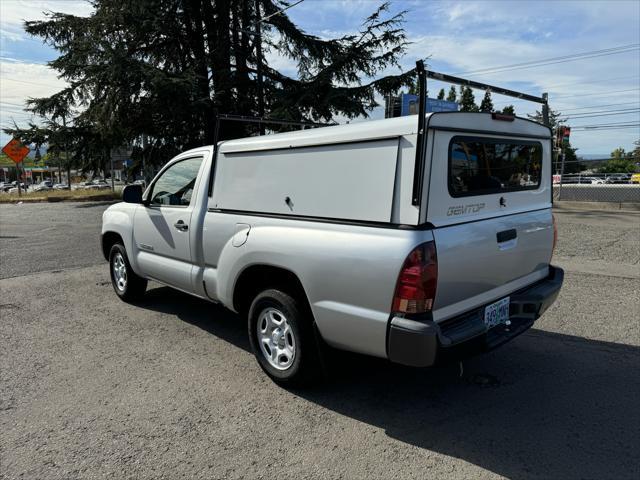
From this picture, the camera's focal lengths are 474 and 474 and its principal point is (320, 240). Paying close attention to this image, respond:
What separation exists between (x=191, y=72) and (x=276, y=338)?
48.1ft

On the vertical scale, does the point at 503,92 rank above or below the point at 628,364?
above

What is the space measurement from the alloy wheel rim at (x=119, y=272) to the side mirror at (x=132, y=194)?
37.3 inches

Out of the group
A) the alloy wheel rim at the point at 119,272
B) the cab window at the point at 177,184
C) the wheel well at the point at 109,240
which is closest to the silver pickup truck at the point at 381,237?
the cab window at the point at 177,184

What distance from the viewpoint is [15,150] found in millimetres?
22625

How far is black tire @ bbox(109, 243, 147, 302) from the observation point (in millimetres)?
5848

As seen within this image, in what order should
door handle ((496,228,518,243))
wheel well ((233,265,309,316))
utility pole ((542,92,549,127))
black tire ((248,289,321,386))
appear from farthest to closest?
utility pole ((542,92,549,127)) < wheel well ((233,265,309,316)) < black tire ((248,289,321,386)) < door handle ((496,228,518,243))

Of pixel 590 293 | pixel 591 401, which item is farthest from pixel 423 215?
pixel 590 293

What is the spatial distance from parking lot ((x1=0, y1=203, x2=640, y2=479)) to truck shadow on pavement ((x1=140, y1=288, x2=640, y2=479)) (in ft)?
0.04

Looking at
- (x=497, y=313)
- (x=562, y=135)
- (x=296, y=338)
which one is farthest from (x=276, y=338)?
(x=562, y=135)

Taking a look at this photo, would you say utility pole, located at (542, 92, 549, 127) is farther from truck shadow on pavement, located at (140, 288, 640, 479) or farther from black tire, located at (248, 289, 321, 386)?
black tire, located at (248, 289, 321, 386)

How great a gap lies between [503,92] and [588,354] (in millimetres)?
2424

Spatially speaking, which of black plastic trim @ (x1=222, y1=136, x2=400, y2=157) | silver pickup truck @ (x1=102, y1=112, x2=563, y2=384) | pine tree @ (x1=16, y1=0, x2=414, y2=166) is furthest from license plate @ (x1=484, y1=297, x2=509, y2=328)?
pine tree @ (x1=16, y1=0, x2=414, y2=166)

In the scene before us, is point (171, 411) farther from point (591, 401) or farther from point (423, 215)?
point (591, 401)

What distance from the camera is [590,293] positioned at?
6.09m
